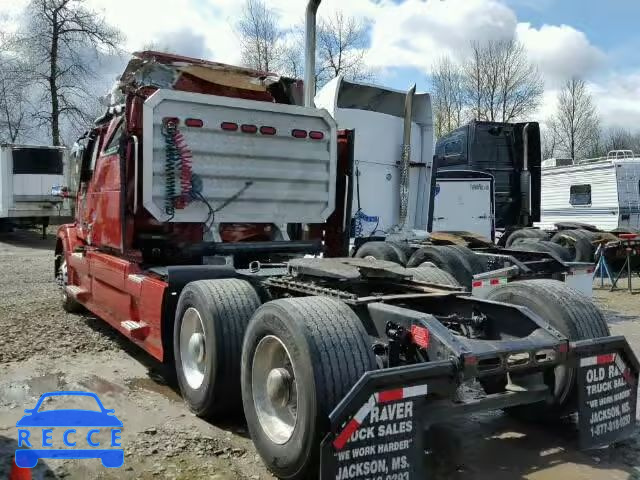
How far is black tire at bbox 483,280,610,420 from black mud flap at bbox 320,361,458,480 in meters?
1.16

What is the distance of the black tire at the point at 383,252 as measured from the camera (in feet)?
27.3

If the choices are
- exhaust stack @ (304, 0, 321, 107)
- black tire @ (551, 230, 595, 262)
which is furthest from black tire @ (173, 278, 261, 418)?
black tire @ (551, 230, 595, 262)

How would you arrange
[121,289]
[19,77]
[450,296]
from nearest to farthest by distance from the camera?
[450,296] → [121,289] → [19,77]

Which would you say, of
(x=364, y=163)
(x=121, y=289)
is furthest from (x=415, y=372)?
(x=364, y=163)

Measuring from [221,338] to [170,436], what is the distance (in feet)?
2.49

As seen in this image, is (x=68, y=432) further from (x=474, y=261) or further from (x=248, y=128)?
(x=474, y=261)

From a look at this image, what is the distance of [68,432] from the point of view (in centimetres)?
448

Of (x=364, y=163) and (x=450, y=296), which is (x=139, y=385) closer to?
(x=450, y=296)

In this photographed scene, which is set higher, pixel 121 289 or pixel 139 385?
pixel 121 289

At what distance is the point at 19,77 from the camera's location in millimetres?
31125

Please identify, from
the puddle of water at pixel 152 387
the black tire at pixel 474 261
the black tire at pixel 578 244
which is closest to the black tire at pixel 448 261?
the black tire at pixel 474 261

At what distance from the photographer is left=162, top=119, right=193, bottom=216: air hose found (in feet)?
19.4

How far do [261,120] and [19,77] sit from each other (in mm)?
29343

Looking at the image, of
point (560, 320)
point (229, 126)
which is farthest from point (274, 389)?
point (229, 126)
